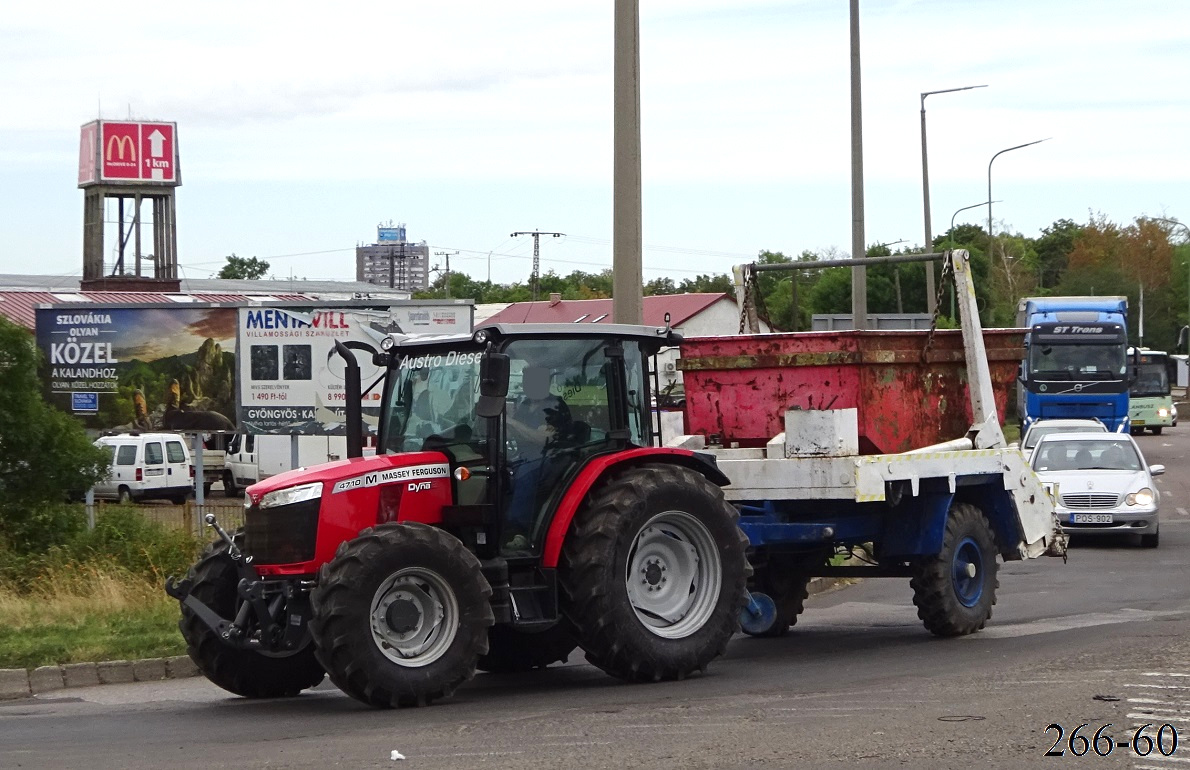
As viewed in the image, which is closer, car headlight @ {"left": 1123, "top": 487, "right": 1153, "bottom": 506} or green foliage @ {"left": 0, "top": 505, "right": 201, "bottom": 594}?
green foliage @ {"left": 0, "top": 505, "right": 201, "bottom": 594}

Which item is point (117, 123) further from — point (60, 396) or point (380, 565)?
point (380, 565)

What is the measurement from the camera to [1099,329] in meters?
39.9

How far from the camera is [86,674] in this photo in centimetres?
1146

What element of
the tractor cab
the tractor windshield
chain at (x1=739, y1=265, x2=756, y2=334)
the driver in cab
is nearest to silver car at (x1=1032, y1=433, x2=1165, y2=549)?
chain at (x1=739, y1=265, x2=756, y2=334)

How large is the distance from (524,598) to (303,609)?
139 cm

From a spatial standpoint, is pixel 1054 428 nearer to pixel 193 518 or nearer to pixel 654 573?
pixel 193 518

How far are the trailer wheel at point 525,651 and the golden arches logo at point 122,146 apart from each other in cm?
7655

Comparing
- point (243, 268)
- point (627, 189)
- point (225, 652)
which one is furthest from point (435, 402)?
point (243, 268)

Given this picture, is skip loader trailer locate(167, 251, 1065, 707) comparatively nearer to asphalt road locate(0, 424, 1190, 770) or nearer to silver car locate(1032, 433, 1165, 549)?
asphalt road locate(0, 424, 1190, 770)

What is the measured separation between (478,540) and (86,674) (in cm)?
348

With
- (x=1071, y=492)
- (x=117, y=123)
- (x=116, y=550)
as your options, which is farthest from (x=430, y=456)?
(x=117, y=123)

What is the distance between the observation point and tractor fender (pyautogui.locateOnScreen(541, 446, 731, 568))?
9.99 metres

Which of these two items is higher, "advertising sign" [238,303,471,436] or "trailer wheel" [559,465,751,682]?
"advertising sign" [238,303,471,436]

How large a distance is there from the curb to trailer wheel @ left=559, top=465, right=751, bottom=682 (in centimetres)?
347
